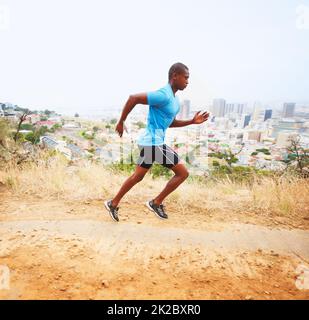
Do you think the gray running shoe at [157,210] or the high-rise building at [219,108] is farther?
the high-rise building at [219,108]

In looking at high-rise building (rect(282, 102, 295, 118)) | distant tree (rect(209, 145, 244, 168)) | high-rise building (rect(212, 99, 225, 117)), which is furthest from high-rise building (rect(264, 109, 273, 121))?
distant tree (rect(209, 145, 244, 168))

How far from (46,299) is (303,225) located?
328 cm

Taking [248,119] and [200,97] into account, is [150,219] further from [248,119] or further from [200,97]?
[248,119]

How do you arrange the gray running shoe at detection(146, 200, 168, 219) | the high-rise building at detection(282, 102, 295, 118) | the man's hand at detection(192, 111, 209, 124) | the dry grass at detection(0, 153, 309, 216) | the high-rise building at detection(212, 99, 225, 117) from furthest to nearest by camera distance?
the high-rise building at detection(282, 102, 295, 118) < the high-rise building at detection(212, 99, 225, 117) < the dry grass at detection(0, 153, 309, 216) < the gray running shoe at detection(146, 200, 168, 219) < the man's hand at detection(192, 111, 209, 124)

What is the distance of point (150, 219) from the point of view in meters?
3.44

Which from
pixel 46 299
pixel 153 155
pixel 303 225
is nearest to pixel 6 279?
pixel 46 299

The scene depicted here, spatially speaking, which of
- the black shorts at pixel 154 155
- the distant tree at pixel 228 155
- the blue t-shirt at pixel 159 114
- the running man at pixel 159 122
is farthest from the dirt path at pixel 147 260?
the distant tree at pixel 228 155

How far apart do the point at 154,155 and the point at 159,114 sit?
52 cm

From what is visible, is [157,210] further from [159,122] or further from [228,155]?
[228,155]

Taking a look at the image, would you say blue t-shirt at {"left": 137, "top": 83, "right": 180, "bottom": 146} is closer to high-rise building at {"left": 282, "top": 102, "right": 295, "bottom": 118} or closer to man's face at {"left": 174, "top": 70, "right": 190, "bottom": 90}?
man's face at {"left": 174, "top": 70, "right": 190, "bottom": 90}

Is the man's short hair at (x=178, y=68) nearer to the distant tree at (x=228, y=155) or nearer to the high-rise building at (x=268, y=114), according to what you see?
the distant tree at (x=228, y=155)

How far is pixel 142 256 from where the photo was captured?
2543 millimetres

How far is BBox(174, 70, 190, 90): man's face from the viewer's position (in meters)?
3.05

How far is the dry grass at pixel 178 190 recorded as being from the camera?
3980 millimetres
